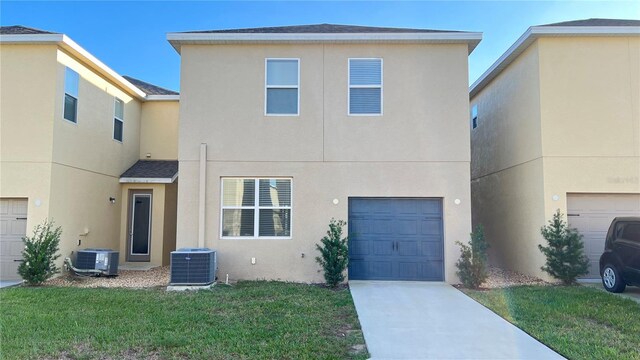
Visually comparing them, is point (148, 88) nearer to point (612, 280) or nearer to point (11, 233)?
point (11, 233)

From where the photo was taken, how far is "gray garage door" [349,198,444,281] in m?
10.1

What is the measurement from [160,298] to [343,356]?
4510 mm

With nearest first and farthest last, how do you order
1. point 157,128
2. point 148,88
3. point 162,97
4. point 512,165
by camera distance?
1. point 512,165
2. point 162,97
3. point 157,128
4. point 148,88

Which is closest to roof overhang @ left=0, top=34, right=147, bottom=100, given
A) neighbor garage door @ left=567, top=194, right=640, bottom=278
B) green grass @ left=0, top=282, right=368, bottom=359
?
green grass @ left=0, top=282, right=368, bottom=359

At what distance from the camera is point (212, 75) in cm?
1043

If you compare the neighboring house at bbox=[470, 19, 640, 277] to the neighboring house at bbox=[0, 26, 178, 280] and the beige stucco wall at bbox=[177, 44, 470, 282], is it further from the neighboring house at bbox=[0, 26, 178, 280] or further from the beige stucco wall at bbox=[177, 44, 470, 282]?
the neighboring house at bbox=[0, 26, 178, 280]

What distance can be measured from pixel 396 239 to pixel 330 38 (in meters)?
5.17

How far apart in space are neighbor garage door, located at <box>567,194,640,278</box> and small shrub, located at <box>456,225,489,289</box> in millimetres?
2742

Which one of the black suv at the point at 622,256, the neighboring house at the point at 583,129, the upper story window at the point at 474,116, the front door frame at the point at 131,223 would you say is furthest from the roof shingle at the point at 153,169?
the black suv at the point at 622,256

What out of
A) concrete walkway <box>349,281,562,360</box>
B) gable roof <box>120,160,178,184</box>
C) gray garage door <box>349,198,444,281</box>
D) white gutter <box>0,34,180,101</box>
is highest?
white gutter <box>0,34,180,101</box>

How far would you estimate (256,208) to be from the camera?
403 inches

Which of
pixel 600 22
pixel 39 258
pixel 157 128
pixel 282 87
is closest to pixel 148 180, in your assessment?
pixel 157 128

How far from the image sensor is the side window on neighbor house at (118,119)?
42.4 ft

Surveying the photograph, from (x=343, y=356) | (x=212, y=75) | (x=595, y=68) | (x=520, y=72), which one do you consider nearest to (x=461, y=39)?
(x=520, y=72)
